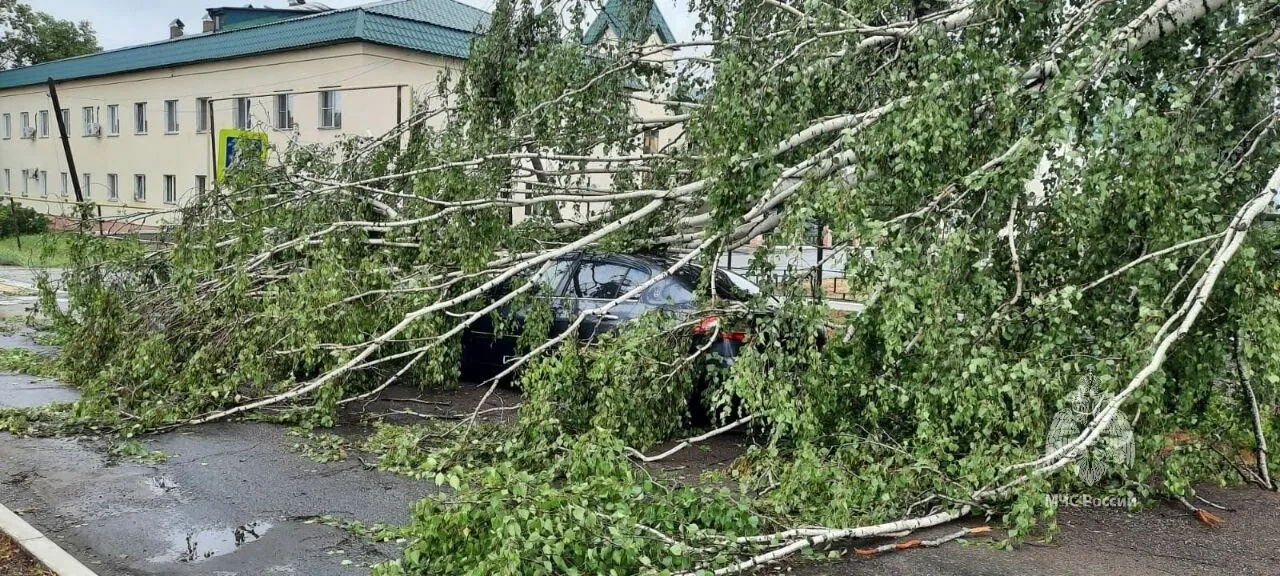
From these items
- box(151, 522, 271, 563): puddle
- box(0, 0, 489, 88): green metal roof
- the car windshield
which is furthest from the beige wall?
box(151, 522, 271, 563): puddle

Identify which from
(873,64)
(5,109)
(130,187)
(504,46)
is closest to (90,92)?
(130,187)

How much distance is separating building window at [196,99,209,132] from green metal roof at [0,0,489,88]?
133 centimetres

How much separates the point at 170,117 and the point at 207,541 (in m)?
32.8

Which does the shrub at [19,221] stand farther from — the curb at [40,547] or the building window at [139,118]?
the curb at [40,547]

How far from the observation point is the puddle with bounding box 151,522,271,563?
4.79 metres

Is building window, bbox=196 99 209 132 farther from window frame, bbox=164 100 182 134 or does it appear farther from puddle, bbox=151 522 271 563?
puddle, bbox=151 522 271 563

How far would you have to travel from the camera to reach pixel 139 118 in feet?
117

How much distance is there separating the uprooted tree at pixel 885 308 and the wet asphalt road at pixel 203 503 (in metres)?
0.42

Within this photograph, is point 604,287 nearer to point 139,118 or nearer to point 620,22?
point 620,22

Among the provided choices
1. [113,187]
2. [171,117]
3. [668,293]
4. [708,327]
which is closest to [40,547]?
[708,327]

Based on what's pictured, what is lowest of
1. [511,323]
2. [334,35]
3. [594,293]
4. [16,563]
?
[16,563]

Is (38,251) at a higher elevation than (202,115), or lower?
→ lower

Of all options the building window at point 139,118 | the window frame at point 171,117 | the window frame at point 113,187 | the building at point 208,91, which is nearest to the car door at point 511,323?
the building at point 208,91

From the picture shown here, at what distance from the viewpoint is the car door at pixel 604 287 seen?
8.10m
